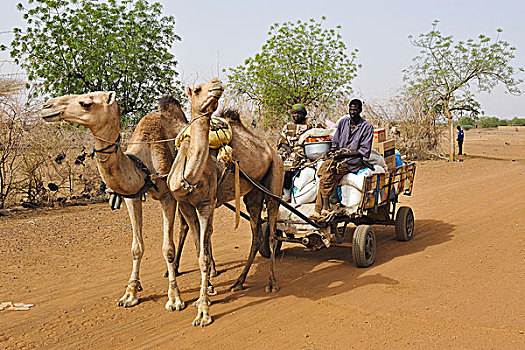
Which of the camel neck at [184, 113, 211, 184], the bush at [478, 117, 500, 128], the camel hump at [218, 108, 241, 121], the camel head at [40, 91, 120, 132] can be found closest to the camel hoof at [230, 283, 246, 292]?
the camel neck at [184, 113, 211, 184]

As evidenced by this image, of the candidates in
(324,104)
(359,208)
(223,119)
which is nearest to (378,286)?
(359,208)

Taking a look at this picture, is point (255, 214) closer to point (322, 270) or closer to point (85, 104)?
point (322, 270)

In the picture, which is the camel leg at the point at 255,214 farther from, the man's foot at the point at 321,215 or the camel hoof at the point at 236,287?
the man's foot at the point at 321,215

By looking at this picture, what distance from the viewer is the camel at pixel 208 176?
500 cm

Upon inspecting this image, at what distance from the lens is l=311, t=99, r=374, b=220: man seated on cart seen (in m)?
7.18

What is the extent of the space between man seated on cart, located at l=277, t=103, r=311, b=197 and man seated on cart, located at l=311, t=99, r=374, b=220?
0.61 m

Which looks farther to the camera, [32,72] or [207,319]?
[32,72]

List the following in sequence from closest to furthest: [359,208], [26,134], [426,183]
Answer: [359,208] → [26,134] → [426,183]

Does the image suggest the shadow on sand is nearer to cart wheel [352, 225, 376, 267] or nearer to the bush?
cart wheel [352, 225, 376, 267]

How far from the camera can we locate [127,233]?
377 inches

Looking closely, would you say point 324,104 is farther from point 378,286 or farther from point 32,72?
point 378,286

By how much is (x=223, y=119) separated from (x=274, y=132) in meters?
12.4

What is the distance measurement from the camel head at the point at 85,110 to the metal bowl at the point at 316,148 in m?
3.80

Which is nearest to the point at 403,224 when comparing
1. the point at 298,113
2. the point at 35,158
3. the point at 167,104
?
the point at 298,113
